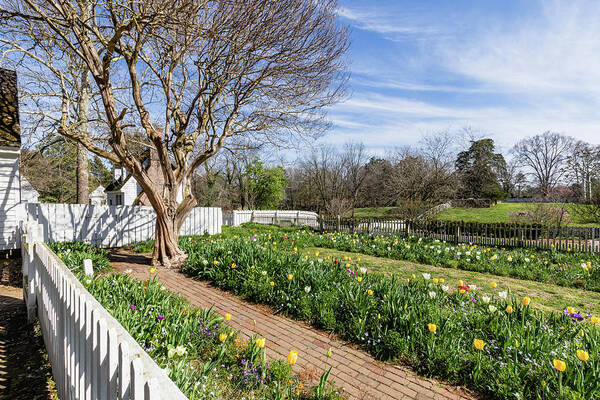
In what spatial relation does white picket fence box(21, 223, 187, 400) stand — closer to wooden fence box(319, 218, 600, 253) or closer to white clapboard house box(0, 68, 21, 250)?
white clapboard house box(0, 68, 21, 250)

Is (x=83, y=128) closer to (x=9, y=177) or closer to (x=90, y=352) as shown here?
(x=9, y=177)

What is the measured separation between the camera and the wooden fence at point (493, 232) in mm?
9898

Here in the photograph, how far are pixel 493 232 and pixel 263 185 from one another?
26.8 metres

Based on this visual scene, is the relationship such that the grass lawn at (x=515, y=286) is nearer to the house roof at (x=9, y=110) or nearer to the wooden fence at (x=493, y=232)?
the wooden fence at (x=493, y=232)

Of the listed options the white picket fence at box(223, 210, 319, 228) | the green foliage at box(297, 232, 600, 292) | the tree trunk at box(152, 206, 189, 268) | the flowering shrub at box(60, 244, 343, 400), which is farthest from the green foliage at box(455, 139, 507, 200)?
the flowering shrub at box(60, 244, 343, 400)

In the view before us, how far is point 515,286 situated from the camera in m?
6.32

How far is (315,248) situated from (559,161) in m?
44.2

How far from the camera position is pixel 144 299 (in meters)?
3.85

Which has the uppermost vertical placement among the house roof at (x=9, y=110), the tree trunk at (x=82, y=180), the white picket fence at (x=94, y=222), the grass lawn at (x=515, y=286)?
the house roof at (x=9, y=110)

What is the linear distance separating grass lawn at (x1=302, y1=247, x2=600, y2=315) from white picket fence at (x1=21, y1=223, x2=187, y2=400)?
4516 mm

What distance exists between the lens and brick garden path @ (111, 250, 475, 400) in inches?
105

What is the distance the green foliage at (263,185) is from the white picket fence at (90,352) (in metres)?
32.3

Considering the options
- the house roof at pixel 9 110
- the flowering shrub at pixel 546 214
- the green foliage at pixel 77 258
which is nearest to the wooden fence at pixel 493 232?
the flowering shrub at pixel 546 214

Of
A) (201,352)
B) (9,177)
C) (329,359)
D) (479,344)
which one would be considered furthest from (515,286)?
(9,177)
